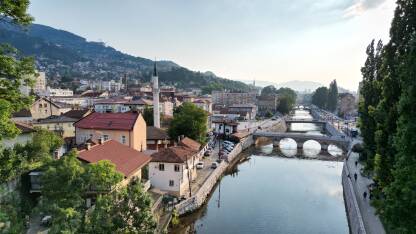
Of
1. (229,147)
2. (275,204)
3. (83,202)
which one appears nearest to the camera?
(83,202)

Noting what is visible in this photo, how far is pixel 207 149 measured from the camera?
58.3 m

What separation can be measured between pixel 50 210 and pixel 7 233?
4.60m

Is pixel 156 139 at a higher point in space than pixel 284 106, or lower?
lower

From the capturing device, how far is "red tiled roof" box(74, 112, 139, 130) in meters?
40.1

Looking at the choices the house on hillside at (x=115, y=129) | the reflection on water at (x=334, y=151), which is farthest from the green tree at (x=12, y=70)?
the reflection on water at (x=334, y=151)

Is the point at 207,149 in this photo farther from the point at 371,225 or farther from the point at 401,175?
the point at 401,175

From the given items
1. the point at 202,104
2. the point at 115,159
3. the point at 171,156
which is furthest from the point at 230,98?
the point at 115,159

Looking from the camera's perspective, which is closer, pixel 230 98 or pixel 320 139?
pixel 320 139

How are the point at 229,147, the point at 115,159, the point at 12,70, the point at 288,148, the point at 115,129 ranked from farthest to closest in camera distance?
the point at 288,148 < the point at 229,147 < the point at 115,129 < the point at 115,159 < the point at 12,70

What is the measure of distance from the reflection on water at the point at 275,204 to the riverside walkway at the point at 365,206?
3.11 metres

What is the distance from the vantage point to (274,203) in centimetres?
3769

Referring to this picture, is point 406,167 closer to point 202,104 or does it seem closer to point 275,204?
point 275,204

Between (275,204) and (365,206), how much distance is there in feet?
34.5

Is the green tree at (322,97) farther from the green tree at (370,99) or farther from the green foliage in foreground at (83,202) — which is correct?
the green foliage in foreground at (83,202)
